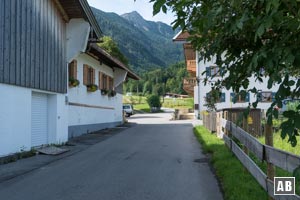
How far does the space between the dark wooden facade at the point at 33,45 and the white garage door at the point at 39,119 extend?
1.83ft

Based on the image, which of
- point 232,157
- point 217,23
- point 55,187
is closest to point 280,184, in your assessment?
point 217,23

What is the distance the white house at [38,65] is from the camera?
1238cm

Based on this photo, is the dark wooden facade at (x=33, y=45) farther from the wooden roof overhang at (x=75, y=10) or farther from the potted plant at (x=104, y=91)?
the potted plant at (x=104, y=91)

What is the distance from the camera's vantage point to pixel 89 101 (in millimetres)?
24391

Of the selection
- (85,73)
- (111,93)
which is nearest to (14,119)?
(85,73)

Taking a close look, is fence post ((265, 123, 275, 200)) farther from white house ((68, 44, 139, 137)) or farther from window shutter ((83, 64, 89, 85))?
window shutter ((83, 64, 89, 85))

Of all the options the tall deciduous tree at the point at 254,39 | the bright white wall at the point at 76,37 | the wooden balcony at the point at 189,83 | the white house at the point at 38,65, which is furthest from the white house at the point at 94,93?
the tall deciduous tree at the point at 254,39

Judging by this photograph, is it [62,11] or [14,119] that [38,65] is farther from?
[62,11]

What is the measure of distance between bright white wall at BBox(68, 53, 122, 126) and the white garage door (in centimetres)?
388

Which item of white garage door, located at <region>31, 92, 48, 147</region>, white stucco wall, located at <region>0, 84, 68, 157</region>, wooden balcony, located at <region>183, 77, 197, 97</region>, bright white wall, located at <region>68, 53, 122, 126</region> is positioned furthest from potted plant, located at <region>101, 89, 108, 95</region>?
white stucco wall, located at <region>0, 84, 68, 157</region>

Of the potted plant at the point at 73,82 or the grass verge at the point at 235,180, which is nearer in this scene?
the grass verge at the point at 235,180

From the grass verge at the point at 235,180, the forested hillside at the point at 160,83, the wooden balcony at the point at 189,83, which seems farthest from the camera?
the forested hillside at the point at 160,83

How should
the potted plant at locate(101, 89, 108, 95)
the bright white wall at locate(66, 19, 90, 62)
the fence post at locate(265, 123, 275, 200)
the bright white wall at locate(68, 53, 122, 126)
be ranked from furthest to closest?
the potted plant at locate(101, 89, 108, 95) < the bright white wall at locate(68, 53, 122, 126) < the bright white wall at locate(66, 19, 90, 62) < the fence post at locate(265, 123, 275, 200)

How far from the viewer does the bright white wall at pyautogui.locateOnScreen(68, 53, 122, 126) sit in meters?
21.2
